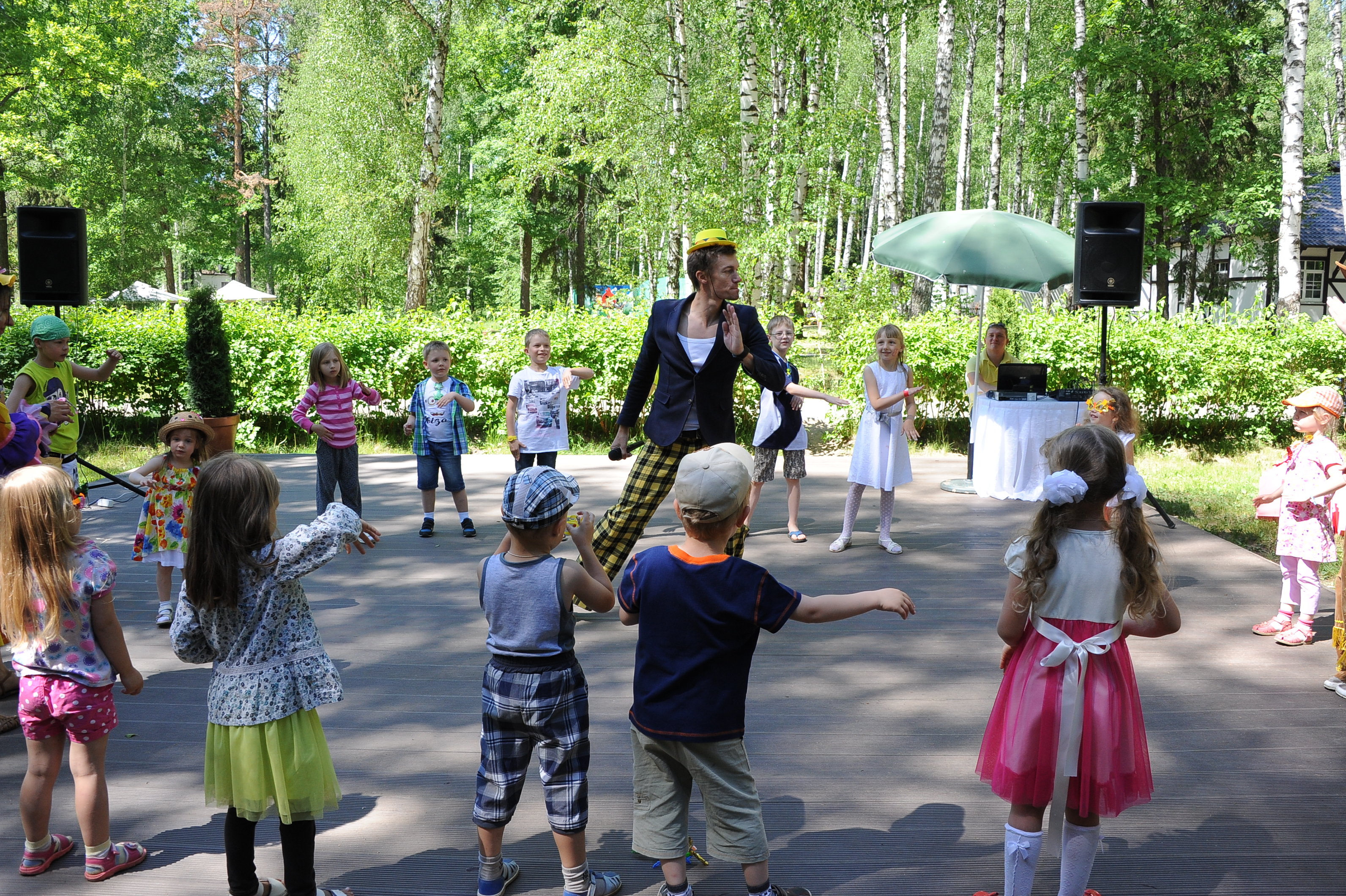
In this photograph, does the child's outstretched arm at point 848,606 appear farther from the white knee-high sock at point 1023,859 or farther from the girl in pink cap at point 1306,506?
the girl in pink cap at point 1306,506

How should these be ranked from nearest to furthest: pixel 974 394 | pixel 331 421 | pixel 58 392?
1. pixel 58 392
2. pixel 331 421
3. pixel 974 394

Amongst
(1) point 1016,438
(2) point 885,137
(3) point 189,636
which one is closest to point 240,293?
(2) point 885,137

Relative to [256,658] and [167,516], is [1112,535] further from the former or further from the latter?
[167,516]

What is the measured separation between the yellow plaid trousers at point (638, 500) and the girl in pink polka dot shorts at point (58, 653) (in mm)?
2205

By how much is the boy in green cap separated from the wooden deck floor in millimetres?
1029

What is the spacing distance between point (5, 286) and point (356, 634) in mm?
2929

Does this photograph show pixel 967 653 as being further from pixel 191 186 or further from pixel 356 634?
pixel 191 186

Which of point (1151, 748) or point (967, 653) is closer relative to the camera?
point (1151, 748)

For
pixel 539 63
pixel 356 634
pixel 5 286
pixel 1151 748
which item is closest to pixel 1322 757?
pixel 1151 748

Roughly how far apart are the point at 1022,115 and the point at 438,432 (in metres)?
29.3

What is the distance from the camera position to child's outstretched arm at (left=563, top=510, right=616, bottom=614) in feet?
9.21

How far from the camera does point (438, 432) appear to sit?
25.4ft

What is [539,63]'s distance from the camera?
1762 cm

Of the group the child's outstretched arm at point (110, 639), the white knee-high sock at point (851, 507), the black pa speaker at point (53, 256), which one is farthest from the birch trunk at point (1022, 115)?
the child's outstretched arm at point (110, 639)
